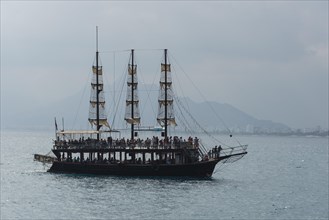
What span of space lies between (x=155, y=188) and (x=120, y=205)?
11138 mm

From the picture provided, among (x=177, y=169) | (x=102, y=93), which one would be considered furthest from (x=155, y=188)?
(x=102, y=93)

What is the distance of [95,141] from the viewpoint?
84.1 m

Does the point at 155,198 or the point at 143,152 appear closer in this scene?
the point at 155,198

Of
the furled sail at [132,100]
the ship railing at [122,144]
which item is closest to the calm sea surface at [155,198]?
the ship railing at [122,144]

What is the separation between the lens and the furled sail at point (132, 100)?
Answer: 8875cm

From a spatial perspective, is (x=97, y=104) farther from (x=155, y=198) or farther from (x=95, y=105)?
(x=155, y=198)

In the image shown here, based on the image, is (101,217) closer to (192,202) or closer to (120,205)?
(120,205)

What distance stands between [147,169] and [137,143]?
340cm

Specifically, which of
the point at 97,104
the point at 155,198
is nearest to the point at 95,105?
the point at 97,104

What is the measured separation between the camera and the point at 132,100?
291ft

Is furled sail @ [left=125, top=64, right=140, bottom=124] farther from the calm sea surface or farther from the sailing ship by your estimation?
the calm sea surface

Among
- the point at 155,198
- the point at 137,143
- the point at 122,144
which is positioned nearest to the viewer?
the point at 155,198

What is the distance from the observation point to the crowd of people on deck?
263ft

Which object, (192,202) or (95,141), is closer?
(192,202)
